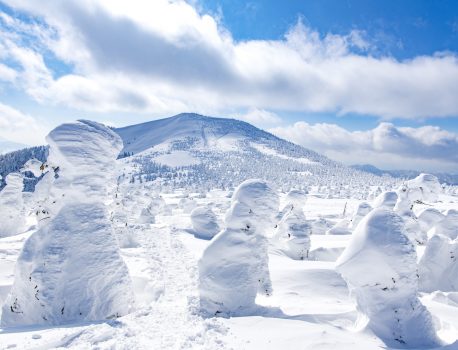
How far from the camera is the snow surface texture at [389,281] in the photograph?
7.66 meters

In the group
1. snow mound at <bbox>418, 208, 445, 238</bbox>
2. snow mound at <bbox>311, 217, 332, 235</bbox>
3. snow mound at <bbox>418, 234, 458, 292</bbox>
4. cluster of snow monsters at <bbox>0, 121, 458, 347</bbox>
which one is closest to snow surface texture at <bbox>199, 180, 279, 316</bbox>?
cluster of snow monsters at <bbox>0, 121, 458, 347</bbox>

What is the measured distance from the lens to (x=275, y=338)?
23.2 feet

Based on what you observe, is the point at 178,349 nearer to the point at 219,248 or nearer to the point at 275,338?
the point at 275,338

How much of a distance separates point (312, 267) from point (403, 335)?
656cm

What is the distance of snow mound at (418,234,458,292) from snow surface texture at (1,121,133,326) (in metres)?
12.8

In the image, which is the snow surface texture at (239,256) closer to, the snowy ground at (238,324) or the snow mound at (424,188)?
the snowy ground at (238,324)

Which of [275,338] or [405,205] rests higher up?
[405,205]

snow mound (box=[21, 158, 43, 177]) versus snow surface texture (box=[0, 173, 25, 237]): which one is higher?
snow mound (box=[21, 158, 43, 177])

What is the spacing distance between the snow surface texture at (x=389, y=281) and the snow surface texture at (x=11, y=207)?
1144 inches

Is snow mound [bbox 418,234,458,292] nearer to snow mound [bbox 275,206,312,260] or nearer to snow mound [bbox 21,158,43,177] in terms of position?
snow mound [bbox 275,206,312,260]

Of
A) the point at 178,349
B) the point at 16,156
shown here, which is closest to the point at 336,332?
the point at 178,349

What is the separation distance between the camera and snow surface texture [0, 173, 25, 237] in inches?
1108

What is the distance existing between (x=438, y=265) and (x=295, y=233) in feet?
27.5

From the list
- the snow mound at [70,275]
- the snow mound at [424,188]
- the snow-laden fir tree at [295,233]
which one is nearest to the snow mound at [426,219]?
the snow mound at [424,188]
